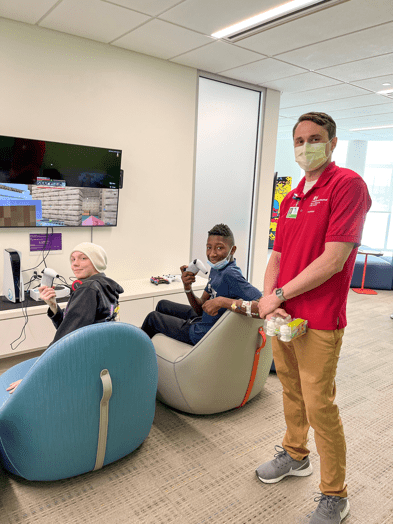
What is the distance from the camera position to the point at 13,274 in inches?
121

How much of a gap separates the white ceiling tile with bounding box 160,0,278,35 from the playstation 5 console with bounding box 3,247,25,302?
2.12 meters

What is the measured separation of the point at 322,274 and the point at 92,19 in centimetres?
273

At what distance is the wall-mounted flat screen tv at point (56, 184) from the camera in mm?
3150

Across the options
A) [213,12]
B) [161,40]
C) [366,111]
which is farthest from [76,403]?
[366,111]

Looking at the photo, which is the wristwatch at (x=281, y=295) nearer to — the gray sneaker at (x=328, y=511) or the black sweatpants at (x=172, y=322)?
the gray sneaker at (x=328, y=511)

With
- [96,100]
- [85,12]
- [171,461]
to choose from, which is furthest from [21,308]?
[85,12]

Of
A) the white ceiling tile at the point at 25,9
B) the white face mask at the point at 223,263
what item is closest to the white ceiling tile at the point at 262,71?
the white ceiling tile at the point at 25,9

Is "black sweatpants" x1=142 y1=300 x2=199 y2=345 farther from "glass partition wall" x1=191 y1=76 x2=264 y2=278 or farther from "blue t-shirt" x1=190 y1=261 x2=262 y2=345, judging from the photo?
"glass partition wall" x1=191 y1=76 x2=264 y2=278

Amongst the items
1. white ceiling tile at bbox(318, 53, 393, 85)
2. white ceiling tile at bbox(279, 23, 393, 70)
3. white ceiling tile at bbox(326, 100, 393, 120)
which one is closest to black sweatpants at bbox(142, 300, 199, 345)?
white ceiling tile at bbox(279, 23, 393, 70)

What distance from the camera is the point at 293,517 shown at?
1749 mm

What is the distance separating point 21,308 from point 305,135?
240 centimetres

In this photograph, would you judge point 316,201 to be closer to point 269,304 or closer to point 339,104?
point 269,304

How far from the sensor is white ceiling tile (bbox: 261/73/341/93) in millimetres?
4293

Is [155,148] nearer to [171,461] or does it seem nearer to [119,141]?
[119,141]
